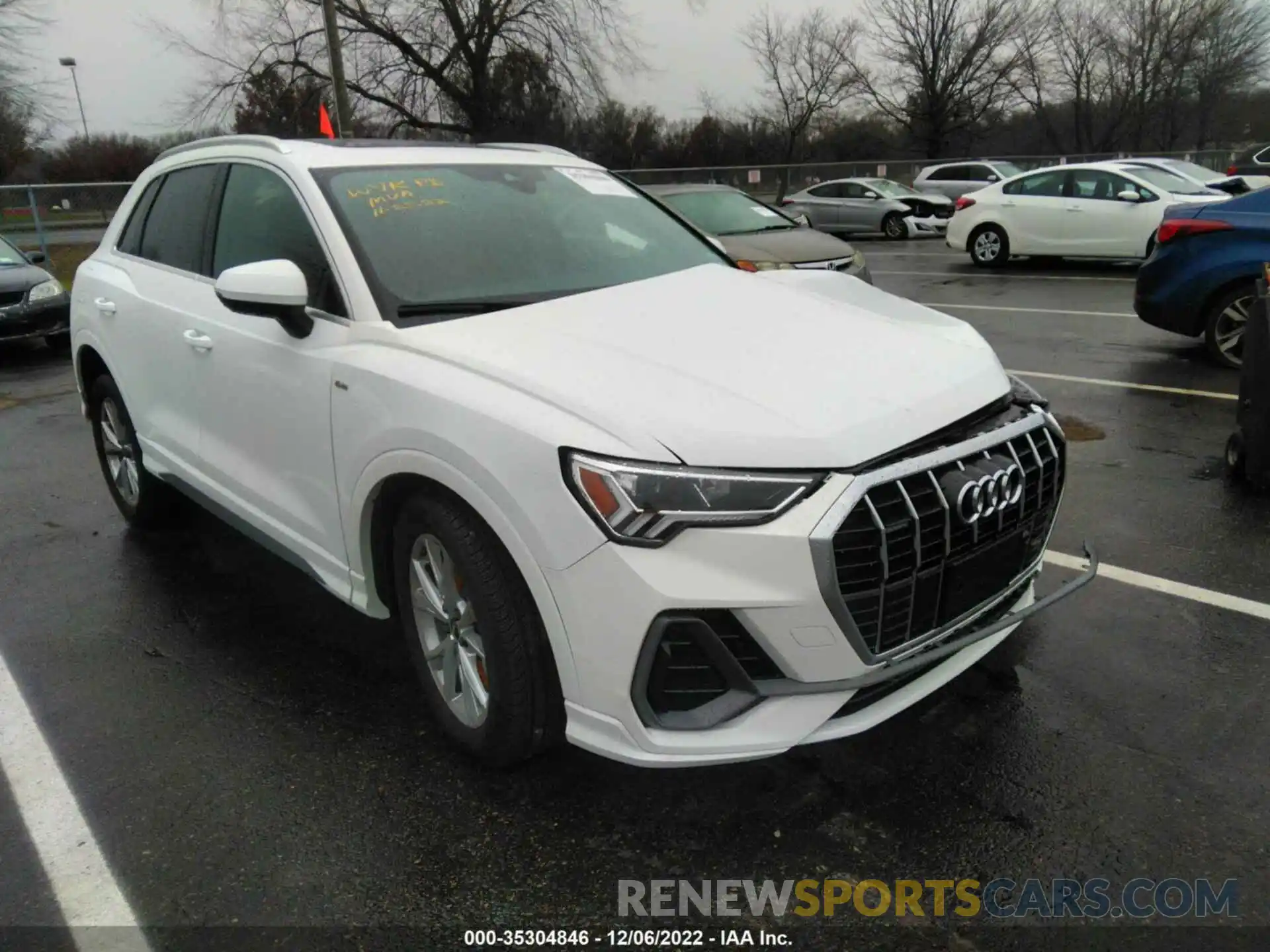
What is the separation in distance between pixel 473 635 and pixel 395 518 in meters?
0.47

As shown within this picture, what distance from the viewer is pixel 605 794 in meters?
2.73

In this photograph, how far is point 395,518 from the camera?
9.47 ft

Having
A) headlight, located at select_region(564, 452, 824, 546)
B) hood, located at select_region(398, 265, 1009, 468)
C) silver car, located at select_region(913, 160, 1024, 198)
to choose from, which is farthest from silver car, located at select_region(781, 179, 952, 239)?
headlight, located at select_region(564, 452, 824, 546)

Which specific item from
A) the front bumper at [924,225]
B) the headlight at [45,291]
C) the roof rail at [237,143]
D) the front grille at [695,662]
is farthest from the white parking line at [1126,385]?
the front bumper at [924,225]

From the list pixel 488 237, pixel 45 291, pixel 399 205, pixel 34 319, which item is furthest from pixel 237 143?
pixel 45 291

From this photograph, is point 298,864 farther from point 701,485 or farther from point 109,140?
point 109,140

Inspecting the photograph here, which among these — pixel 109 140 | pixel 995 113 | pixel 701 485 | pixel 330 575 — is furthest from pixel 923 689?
pixel 995 113

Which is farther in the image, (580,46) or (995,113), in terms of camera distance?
(995,113)

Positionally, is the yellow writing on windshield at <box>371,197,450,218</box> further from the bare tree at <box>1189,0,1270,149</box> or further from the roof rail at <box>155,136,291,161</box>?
the bare tree at <box>1189,0,1270,149</box>

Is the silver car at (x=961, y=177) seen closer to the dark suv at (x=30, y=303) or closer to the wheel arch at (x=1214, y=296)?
the wheel arch at (x=1214, y=296)

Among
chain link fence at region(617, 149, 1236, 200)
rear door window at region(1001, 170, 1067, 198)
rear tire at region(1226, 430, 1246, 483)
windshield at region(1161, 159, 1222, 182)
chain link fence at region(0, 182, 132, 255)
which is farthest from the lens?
chain link fence at region(617, 149, 1236, 200)

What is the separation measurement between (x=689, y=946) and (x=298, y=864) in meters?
1.05

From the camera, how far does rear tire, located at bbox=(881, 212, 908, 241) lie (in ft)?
68.4

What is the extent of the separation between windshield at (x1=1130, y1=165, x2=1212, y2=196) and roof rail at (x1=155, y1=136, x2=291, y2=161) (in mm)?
12855
